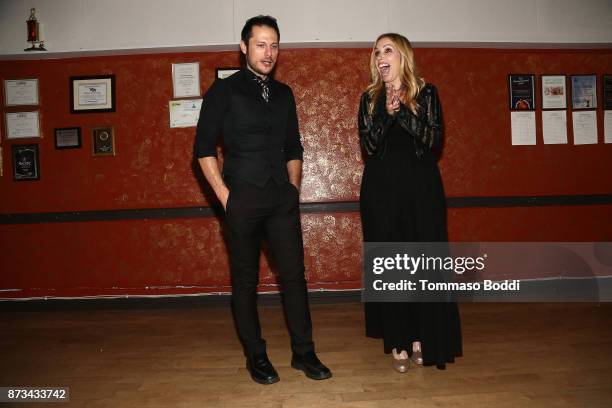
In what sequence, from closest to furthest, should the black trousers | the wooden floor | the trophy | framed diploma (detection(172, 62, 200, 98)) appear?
the wooden floor → the black trousers → the trophy → framed diploma (detection(172, 62, 200, 98))

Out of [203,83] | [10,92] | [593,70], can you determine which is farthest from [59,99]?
[593,70]

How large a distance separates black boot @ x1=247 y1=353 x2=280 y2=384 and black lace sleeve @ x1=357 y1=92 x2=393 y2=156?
3.86ft

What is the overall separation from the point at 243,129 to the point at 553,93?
3.17 m

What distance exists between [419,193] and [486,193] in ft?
6.61

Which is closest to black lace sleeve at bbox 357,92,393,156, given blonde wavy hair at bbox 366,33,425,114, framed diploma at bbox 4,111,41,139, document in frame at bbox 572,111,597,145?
blonde wavy hair at bbox 366,33,425,114

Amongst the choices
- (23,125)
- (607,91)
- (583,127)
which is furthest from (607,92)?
(23,125)

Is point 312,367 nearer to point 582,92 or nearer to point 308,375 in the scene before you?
point 308,375

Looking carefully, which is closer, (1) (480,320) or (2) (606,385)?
(2) (606,385)

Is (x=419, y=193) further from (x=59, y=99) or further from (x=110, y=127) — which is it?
(x=59, y=99)

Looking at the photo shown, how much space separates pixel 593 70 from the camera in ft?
13.1

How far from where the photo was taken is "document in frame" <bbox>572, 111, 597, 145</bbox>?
13.0 feet

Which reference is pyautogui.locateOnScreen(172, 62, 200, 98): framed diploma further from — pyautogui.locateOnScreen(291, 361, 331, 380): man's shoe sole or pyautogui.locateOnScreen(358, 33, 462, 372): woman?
pyautogui.locateOnScreen(291, 361, 331, 380): man's shoe sole

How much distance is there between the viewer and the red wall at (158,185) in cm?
385

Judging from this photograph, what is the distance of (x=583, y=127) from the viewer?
3.97 m
